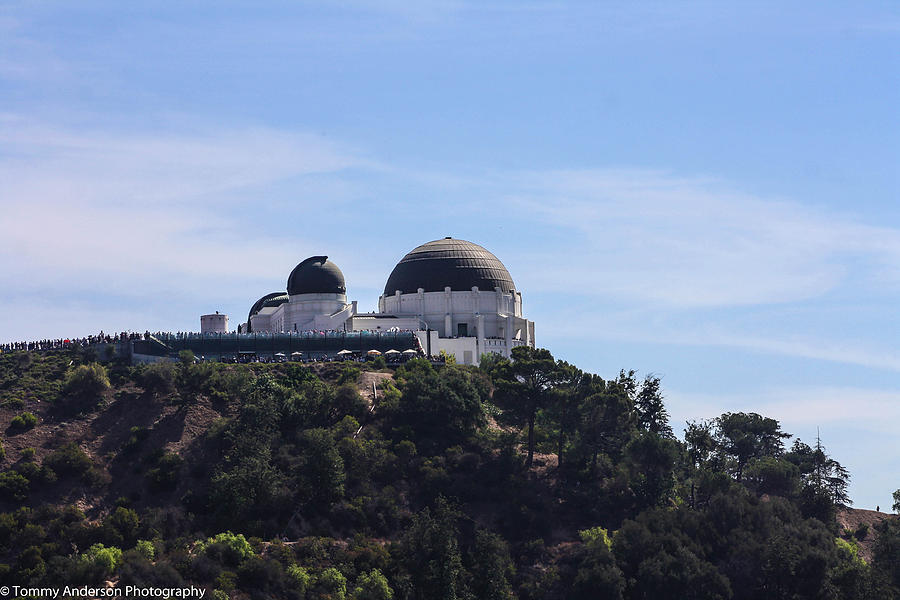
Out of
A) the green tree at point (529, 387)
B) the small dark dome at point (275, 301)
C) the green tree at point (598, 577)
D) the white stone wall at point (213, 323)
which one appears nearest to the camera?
the green tree at point (598, 577)

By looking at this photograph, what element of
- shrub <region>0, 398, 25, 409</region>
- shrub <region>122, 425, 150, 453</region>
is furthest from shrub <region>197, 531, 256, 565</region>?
shrub <region>0, 398, 25, 409</region>

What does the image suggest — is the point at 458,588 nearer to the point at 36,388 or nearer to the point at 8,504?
the point at 8,504

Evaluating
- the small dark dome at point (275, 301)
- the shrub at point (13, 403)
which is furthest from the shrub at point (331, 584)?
the small dark dome at point (275, 301)

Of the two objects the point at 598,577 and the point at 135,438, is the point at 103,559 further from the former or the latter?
the point at 598,577

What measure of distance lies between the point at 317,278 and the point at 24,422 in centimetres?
3856

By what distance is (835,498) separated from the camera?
105125mm

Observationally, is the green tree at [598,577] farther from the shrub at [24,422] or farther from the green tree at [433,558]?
the shrub at [24,422]

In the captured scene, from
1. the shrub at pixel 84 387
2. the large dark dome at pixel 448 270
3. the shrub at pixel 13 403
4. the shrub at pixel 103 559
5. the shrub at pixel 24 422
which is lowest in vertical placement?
the shrub at pixel 103 559

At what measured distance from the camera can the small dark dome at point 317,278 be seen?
399 ft

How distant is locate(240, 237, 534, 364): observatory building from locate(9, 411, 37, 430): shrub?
34.8 m

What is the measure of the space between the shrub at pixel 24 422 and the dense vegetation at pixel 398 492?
15 centimetres

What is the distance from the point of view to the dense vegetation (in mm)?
75625

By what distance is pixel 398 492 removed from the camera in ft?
287

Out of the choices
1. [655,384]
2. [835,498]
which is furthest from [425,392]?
[835,498]
